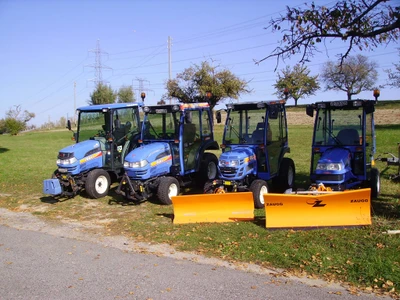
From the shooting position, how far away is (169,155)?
10445mm

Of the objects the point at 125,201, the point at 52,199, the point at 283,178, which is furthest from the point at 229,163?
the point at 52,199

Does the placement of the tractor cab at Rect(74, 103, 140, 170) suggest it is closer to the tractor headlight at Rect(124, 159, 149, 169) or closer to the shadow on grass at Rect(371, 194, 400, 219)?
the tractor headlight at Rect(124, 159, 149, 169)

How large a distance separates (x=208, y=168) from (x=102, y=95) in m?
39.4

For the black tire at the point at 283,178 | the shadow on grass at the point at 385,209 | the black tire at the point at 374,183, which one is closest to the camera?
the shadow on grass at the point at 385,209

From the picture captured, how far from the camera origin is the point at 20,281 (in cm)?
548

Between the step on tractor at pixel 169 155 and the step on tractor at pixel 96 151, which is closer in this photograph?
the step on tractor at pixel 169 155

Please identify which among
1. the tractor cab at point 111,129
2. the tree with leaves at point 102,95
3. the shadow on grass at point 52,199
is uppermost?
the tree with leaves at point 102,95

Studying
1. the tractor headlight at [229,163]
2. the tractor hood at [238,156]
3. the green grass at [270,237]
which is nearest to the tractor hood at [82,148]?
the green grass at [270,237]

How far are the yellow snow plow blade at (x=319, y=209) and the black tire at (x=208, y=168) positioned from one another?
4080 mm

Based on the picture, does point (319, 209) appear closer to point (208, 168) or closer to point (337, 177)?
point (337, 177)

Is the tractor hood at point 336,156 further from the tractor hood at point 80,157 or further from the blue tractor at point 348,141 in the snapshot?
the tractor hood at point 80,157

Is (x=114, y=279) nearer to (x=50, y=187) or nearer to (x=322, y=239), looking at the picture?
(x=322, y=239)

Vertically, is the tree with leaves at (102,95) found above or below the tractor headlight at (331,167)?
above

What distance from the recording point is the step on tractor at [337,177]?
275 inches
